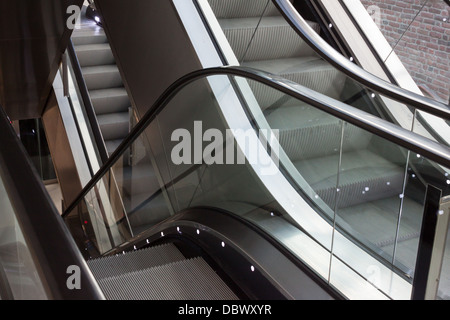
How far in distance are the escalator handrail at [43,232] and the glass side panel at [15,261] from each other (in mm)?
40

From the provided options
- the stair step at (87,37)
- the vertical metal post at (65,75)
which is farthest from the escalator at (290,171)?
the stair step at (87,37)

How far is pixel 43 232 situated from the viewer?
3.89 feet

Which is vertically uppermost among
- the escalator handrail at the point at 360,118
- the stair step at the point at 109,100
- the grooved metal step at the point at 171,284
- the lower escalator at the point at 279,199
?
the escalator handrail at the point at 360,118

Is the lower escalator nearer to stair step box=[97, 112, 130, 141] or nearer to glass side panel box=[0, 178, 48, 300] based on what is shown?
glass side panel box=[0, 178, 48, 300]

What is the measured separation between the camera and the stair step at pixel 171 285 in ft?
8.90

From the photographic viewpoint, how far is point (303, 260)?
2.48m

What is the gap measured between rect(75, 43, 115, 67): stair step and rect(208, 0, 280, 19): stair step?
5318 millimetres

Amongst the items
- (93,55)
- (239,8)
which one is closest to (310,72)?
(239,8)

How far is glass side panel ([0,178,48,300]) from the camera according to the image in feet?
3.92

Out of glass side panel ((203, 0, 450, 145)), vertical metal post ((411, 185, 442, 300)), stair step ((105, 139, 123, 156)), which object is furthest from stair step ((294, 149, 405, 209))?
stair step ((105, 139, 123, 156))

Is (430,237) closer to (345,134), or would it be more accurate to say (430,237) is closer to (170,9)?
(345,134)

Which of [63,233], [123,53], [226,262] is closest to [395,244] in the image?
[226,262]

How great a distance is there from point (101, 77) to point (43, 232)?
8.39m

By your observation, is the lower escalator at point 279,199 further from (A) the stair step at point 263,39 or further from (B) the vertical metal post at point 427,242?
(A) the stair step at point 263,39
